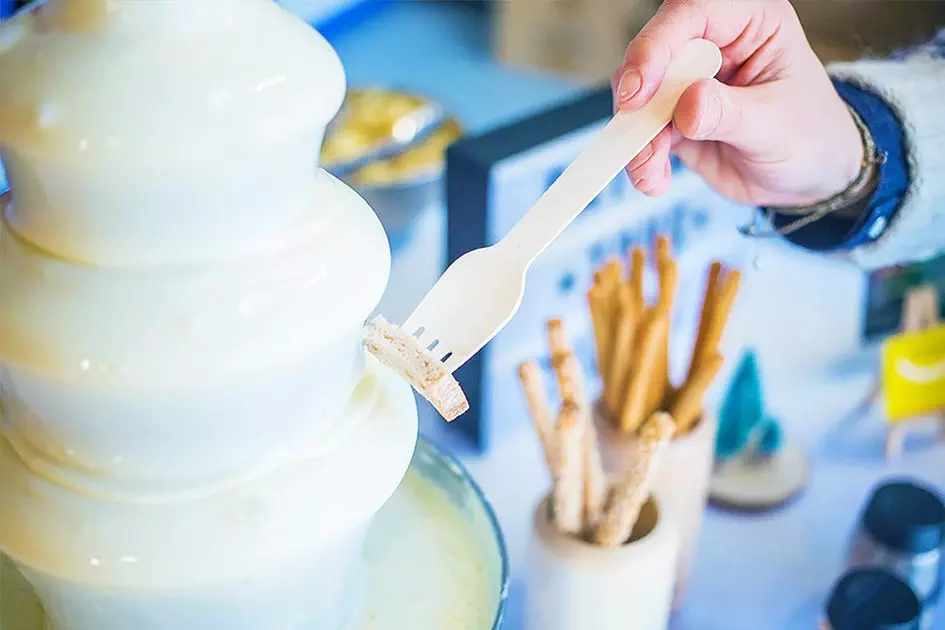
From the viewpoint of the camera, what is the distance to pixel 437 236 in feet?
3.33

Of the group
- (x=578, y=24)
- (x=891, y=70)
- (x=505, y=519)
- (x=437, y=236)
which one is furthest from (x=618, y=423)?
(x=578, y=24)

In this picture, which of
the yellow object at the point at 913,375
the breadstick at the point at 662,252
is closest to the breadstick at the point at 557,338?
the breadstick at the point at 662,252

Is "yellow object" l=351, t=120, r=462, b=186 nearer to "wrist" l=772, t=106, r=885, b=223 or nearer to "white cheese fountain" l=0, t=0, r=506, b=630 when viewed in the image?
"wrist" l=772, t=106, r=885, b=223

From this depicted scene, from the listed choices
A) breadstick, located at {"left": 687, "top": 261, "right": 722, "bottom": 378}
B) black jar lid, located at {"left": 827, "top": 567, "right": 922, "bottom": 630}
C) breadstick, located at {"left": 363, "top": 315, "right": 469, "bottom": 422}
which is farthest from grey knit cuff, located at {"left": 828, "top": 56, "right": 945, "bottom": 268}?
breadstick, located at {"left": 363, "top": 315, "right": 469, "bottom": 422}

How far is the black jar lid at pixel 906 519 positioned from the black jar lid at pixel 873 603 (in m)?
0.04

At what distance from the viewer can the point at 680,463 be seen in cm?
62

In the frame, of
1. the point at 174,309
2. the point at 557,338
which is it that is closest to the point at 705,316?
the point at 557,338

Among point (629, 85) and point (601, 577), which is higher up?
point (629, 85)

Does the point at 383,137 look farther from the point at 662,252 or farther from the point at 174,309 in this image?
the point at 174,309

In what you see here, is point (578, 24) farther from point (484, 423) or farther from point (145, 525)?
point (145, 525)

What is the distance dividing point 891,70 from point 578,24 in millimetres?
712

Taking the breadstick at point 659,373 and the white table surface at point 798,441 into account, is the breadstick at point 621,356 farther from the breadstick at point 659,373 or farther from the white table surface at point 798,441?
the white table surface at point 798,441

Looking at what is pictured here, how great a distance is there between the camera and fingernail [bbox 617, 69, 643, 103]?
48cm

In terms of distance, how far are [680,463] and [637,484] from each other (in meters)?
0.11
